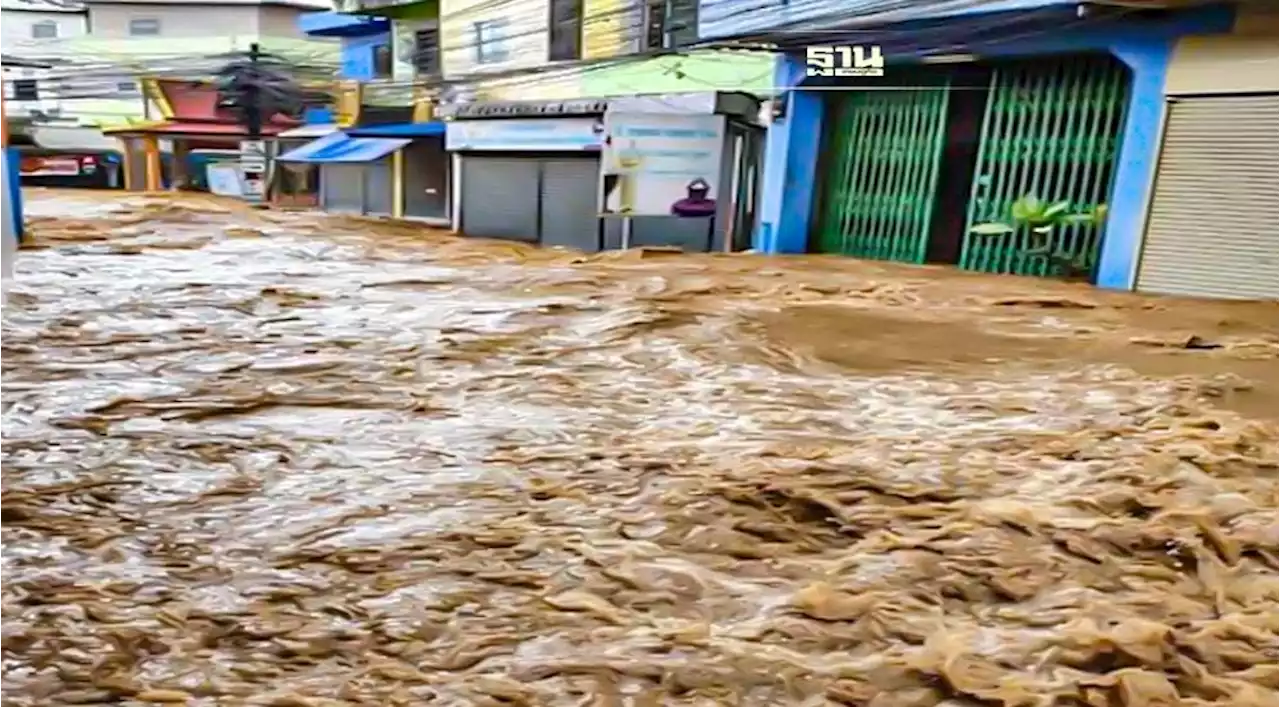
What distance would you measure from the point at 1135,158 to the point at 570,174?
7.97 metres

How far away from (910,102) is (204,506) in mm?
11114

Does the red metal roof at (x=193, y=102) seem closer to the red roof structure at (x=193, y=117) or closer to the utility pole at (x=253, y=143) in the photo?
the red roof structure at (x=193, y=117)

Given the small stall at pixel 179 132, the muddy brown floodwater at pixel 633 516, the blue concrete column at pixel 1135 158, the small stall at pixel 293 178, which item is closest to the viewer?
the muddy brown floodwater at pixel 633 516

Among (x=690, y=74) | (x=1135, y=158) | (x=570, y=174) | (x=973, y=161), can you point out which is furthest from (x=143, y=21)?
(x=1135, y=158)

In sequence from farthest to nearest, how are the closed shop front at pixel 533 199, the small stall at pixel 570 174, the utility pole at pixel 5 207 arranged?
1. the closed shop front at pixel 533 199
2. the small stall at pixel 570 174
3. the utility pole at pixel 5 207

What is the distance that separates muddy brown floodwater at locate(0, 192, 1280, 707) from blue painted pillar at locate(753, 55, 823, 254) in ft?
22.6

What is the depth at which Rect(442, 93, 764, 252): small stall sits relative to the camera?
580 inches

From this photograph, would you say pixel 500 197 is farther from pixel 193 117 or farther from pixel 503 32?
pixel 193 117

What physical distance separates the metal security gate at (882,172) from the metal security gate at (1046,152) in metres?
0.69

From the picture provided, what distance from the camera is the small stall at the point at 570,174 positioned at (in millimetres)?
14727

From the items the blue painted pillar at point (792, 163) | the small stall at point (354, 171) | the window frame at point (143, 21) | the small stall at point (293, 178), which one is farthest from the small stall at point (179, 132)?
the blue painted pillar at point (792, 163)

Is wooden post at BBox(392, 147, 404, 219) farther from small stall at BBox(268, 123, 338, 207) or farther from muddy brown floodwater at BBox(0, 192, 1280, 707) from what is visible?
muddy brown floodwater at BBox(0, 192, 1280, 707)

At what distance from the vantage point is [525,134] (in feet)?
55.1

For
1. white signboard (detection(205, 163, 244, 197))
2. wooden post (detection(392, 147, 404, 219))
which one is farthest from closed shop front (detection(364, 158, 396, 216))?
white signboard (detection(205, 163, 244, 197))
